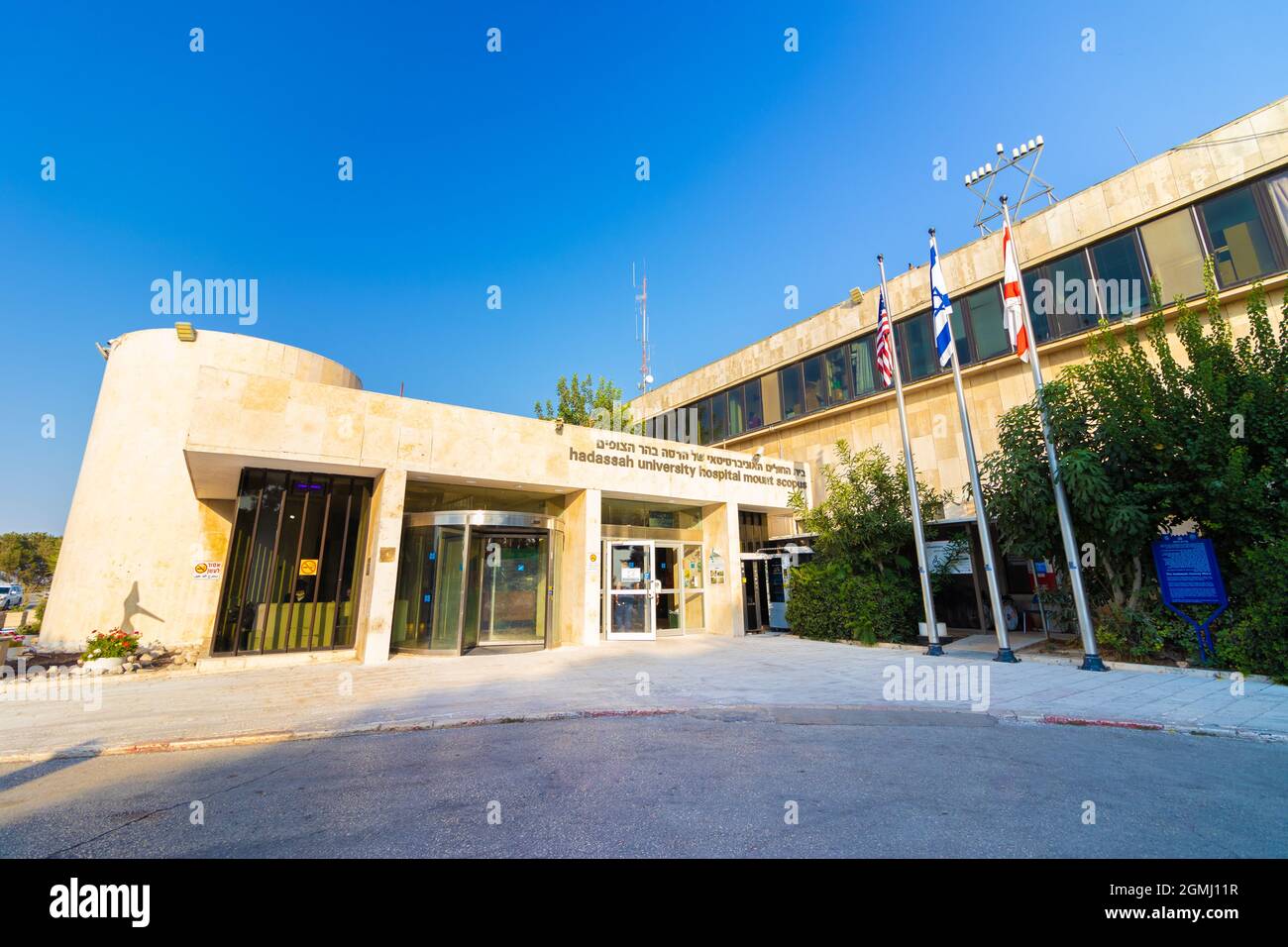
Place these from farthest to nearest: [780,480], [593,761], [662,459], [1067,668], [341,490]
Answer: [780,480]
[662,459]
[341,490]
[1067,668]
[593,761]

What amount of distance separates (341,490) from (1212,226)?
75.5 ft

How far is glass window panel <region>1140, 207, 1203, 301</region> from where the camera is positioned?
13539mm

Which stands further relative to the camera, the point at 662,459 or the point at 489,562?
the point at 662,459

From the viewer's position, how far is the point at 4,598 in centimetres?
3397

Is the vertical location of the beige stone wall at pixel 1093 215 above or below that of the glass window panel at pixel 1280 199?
above

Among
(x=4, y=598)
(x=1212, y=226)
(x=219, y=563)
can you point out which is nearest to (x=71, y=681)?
(x=219, y=563)

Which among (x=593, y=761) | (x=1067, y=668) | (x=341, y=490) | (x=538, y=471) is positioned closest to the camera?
(x=593, y=761)

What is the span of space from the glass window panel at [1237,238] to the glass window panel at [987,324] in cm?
471

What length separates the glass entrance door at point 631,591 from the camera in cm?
1559

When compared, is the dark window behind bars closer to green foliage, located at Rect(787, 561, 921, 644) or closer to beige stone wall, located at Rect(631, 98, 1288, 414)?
green foliage, located at Rect(787, 561, 921, 644)

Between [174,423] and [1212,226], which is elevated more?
[1212,226]

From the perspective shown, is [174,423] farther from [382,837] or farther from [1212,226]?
[1212,226]

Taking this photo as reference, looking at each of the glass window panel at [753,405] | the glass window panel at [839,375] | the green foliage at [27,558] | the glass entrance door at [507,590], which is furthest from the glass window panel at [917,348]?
the green foliage at [27,558]

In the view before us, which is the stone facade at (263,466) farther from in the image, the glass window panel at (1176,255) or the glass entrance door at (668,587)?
the glass window panel at (1176,255)
